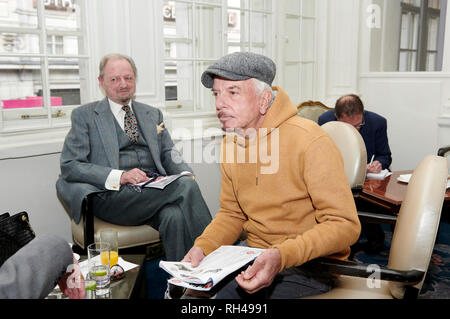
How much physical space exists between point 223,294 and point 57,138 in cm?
200

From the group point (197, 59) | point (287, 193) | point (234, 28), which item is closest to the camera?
point (287, 193)

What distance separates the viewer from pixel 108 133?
2707mm

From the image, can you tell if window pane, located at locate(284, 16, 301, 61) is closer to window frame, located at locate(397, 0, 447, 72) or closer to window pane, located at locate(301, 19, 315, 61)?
window pane, located at locate(301, 19, 315, 61)

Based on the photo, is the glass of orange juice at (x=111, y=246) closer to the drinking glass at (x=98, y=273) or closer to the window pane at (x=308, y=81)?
the drinking glass at (x=98, y=273)

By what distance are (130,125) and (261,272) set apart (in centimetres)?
184


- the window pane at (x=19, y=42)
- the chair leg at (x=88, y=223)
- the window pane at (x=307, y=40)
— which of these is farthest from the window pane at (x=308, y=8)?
the chair leg at (x=88, y=223)

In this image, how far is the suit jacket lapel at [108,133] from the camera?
8.82 ft

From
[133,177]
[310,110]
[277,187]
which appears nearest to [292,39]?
[310,110]

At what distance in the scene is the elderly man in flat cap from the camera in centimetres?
135

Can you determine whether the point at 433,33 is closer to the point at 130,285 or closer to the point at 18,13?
the point at 18,13

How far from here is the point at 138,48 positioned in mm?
3223

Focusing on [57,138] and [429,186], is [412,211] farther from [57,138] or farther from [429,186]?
[57,138]

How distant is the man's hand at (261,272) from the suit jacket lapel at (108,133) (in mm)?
1659

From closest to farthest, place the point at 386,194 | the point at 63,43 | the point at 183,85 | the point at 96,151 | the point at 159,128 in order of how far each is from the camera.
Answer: the point at 386,194 → the point at 96,151 → the point at 159,128 → the point at 63,43 → the point at 183,85
